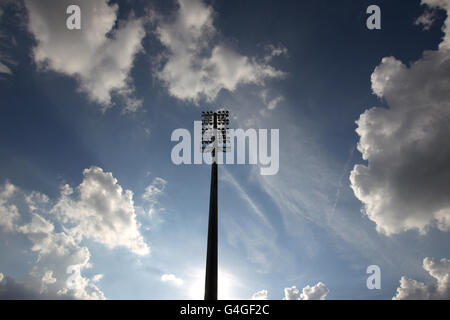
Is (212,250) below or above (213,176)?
below

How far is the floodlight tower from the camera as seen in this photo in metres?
11.3

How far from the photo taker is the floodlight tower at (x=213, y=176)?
1131 centimetres

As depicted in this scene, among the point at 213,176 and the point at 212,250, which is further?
the point at 213,176

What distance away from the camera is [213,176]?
15664 mm
